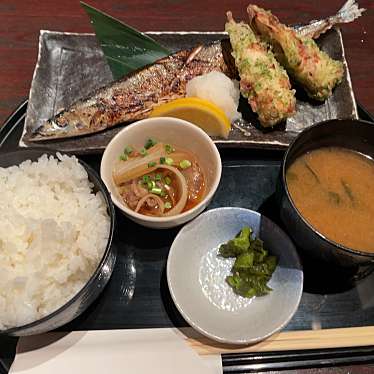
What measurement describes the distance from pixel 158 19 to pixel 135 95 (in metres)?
0.74

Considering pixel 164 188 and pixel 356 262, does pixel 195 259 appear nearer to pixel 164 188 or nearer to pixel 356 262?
pixel 164 188

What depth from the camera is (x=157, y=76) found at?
2225 mm

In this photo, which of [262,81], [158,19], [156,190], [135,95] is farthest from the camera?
[158,19]

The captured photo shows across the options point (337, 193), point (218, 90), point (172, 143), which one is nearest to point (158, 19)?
point (218, 90)

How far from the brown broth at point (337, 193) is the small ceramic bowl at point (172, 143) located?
1.09 feet

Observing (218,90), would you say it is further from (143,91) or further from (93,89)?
(93,89)

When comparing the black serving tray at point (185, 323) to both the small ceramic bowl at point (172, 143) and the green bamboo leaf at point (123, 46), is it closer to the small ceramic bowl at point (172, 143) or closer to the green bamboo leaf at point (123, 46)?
the small ceramic bowl at point (172, 143)

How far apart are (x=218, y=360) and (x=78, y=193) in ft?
2.63

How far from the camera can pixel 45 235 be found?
4.86ft

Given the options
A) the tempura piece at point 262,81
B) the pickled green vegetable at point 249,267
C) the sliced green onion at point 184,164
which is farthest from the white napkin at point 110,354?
the tempura piece at point 262,81

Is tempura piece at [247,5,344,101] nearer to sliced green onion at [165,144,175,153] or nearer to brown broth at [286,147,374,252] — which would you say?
brown broth at [286,147,374,252]

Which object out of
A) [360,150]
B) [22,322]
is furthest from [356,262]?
[22,322]

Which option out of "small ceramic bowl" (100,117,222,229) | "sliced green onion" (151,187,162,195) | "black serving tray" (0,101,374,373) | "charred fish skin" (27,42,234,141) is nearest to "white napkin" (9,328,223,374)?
"black serving tray" (0,101,374,373)

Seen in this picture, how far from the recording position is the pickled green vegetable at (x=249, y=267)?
165cm
